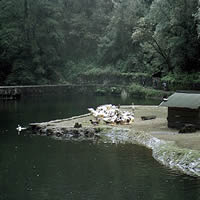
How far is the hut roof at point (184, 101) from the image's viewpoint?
99.4ft

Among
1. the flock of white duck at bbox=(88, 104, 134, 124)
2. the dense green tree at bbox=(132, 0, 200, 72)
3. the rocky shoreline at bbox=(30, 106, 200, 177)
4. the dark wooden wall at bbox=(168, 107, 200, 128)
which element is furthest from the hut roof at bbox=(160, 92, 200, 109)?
the dense green tree at bbox=(132, 0, 200, 72)

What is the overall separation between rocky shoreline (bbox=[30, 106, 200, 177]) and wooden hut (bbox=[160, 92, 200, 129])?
3.63 feet

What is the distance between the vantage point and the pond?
19.1 meters

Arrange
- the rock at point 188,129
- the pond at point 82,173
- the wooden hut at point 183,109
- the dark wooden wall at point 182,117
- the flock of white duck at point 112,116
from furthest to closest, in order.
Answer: the flock of white duck at point 112,116 < the dark wooden wall at point 182,117 < the wooden hut at point 183,109 < the rock at point 188,129 < the pond at point 82,173

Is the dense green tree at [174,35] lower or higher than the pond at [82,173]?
higher

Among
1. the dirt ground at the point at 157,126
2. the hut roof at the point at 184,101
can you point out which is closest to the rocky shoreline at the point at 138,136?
the dirt ground at the point at 157,126

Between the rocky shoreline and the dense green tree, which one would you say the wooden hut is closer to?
the rocky shoreline

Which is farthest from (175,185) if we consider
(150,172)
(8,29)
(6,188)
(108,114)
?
(8,29)

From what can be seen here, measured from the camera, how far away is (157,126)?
32938mm

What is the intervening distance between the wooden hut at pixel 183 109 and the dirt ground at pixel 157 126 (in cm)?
72

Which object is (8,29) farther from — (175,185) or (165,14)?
(175,185)

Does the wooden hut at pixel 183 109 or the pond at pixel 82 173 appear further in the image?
the wooden hut at pixel 183 109

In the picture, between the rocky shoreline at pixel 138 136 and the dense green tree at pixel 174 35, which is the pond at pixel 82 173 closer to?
the rocky shoreline at pixel 138 136

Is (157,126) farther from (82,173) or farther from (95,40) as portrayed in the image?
(95,40)
